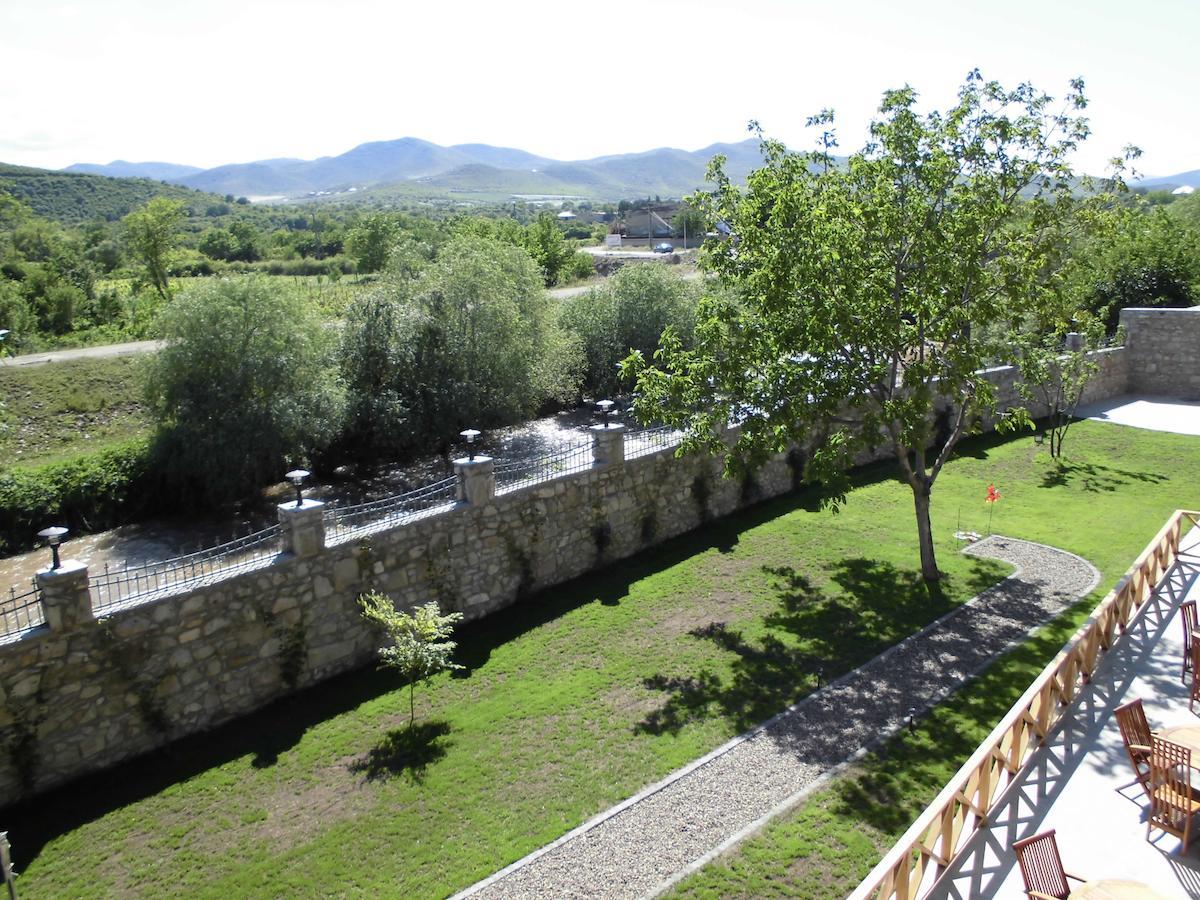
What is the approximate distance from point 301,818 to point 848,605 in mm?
8735

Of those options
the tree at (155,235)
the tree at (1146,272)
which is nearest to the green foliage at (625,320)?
the tree at (1146,272)

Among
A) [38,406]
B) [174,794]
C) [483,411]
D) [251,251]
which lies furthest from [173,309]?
[251,251]

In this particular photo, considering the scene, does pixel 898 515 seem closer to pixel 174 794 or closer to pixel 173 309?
pixel 174 794

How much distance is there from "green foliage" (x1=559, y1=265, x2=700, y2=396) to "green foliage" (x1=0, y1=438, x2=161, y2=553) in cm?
1329

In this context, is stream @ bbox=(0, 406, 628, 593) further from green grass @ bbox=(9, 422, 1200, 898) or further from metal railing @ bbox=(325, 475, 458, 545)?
green grass @ bbox=(9, 422, 1200, 898)

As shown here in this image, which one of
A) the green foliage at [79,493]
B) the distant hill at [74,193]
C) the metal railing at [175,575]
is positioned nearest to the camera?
the metal railing at [175,575]

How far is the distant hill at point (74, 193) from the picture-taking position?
117438 mm

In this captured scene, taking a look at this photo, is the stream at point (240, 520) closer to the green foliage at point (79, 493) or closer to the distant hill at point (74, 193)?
the green foliage at point (79, 493)

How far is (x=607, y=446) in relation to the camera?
52.1 feet

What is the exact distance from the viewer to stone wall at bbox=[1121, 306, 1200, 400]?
26766 mm

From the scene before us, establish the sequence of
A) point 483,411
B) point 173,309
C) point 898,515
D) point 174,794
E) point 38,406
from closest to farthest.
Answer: point 174,794
point 898,515
point 173,309
point 483,411
point 38,406

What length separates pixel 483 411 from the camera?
2169 cm

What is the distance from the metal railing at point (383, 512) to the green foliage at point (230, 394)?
661 centimetres

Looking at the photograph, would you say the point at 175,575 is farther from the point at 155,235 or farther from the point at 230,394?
the point at 155,235
